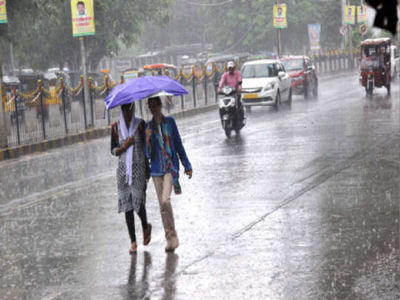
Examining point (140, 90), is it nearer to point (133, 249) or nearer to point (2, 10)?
point (133, 249)

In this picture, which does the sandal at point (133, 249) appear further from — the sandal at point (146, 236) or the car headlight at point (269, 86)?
the car headlight at point (269, 86)

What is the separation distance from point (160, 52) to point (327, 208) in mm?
77488

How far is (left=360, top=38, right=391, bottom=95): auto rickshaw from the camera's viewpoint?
3011 centimetres

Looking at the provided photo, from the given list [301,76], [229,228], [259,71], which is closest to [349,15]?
[301,76]

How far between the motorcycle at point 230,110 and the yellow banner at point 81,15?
5442mm

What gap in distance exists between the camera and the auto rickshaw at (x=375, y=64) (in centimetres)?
3011

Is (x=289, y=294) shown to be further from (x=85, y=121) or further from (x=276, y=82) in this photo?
(x=276, y=82)

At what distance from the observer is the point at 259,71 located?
27.7 m

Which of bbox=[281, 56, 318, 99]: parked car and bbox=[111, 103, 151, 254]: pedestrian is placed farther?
bbox=[281, 56, 318, 99]: parked car

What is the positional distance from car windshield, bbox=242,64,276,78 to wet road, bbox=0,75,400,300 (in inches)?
426

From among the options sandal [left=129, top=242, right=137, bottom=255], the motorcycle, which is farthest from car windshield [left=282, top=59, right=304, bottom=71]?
sandal [left=129, top=242, right=137, bottom=255]

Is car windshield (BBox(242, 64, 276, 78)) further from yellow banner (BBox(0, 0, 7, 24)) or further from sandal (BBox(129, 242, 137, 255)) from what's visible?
sandal (BBox(129, 242, 137, 255))

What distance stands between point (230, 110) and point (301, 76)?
577 inches

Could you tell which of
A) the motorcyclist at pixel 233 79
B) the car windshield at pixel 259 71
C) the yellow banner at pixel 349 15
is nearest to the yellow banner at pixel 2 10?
the motorcyclist at pixel 233 79
